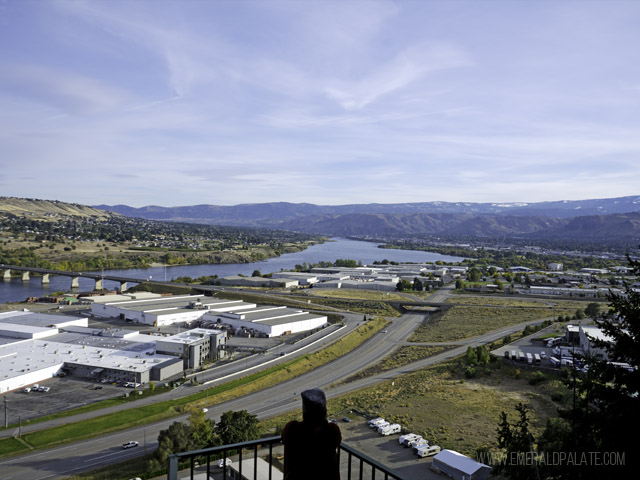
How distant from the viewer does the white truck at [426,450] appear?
730 cm

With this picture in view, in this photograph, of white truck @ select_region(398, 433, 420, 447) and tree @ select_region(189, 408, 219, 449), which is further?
white truck @ select_region(398, 433, 420, 447)

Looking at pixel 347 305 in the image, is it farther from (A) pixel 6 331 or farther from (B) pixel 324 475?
(B) pixel 324 475

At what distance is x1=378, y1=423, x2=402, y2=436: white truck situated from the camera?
8.16m

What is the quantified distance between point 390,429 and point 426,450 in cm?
98

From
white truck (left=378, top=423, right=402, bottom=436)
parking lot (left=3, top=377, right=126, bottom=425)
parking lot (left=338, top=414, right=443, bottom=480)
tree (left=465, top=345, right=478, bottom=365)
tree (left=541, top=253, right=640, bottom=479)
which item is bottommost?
parking lot (left=3, top=377, right=126, bottom=425)

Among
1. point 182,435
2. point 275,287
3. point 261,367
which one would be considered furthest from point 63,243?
point 182,435

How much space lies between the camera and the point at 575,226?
362 ft

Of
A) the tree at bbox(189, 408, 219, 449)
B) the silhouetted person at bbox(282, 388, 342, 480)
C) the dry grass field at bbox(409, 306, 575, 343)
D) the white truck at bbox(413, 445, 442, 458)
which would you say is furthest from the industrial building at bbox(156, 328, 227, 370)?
the silhouetted person at bbox(282, 388, 342, 480)

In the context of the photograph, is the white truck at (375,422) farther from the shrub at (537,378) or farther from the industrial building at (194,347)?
the industrial building at (194,347)

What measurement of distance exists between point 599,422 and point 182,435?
6.65 m

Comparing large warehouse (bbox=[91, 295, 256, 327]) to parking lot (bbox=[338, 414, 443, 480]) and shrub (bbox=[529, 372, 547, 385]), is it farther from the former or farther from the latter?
shrub (bbox=[529, 372, 547, 385])

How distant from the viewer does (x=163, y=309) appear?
1850cm

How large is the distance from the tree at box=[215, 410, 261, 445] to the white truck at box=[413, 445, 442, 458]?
2.69 meters

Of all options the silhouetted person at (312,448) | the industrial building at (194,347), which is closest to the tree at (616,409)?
the silhouetted person at (312,448)
